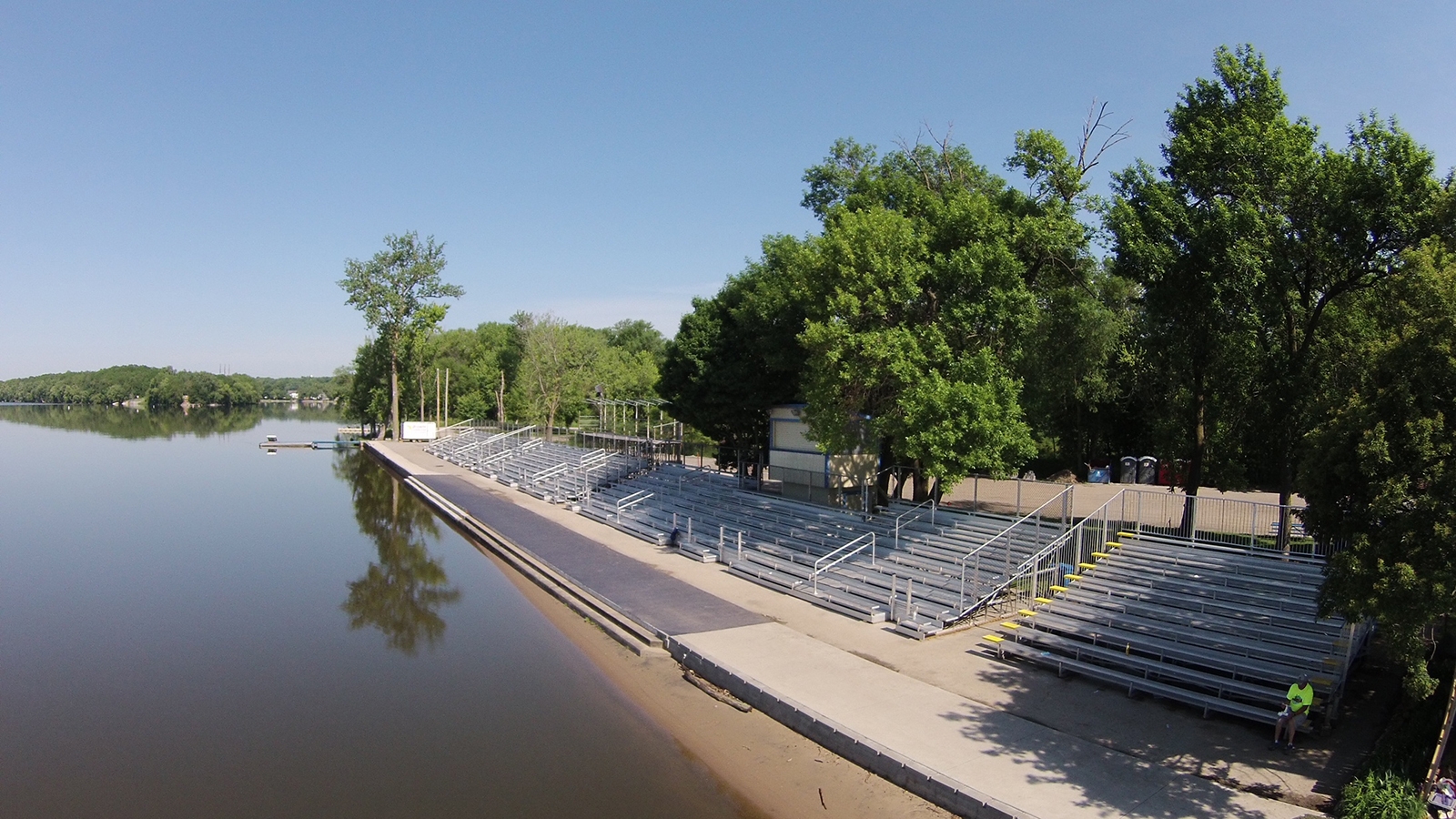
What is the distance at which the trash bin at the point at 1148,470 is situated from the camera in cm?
3559

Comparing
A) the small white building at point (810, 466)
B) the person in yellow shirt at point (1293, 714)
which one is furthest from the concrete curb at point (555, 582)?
the person in yellow shirt at point (1293, 714)

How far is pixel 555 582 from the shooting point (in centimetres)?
2053

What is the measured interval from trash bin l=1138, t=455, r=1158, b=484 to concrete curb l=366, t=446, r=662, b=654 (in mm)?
25726

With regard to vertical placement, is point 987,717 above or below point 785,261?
below

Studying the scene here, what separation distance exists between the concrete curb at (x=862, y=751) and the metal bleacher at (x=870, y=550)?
397 centimetres

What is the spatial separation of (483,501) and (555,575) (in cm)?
1453

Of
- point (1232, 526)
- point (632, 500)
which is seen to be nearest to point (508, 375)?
point (632, 500)

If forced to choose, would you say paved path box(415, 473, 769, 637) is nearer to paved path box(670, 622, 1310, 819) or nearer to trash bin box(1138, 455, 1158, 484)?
paved path box(670, 622, 1310, 819)

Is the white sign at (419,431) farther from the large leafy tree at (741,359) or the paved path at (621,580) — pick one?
the large leafy tree at (741,359)

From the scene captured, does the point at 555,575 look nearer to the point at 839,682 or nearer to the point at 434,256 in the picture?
the point at 839,682

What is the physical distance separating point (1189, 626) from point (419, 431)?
62.3 meters

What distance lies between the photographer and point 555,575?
21016 millimetres

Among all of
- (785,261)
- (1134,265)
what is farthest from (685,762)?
(785,261)

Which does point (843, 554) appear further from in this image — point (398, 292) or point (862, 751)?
point (398, 292)
